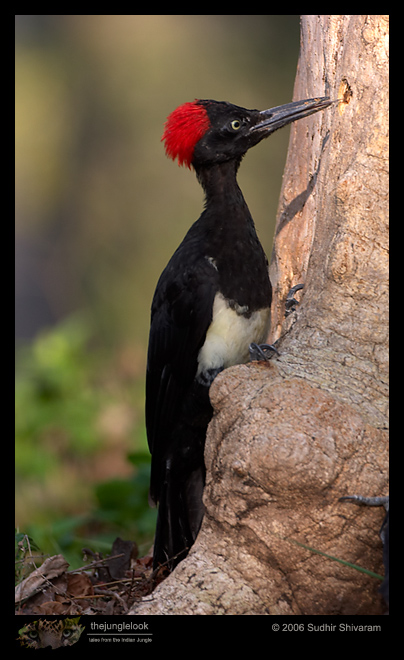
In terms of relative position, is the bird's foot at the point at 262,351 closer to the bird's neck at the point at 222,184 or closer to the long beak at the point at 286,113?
the bird's neck at the point at 222,184

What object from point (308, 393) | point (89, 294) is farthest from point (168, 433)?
point (89, 294)

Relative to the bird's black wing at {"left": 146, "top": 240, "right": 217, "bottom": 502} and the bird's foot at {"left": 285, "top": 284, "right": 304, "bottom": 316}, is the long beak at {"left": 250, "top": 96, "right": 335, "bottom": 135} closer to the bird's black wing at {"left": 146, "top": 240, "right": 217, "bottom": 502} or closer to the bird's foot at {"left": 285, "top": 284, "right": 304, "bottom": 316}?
the bird's black wing at {"left": 146, "top": 240, "right": 217, "bottom": 502}

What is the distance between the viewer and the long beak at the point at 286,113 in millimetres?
3088

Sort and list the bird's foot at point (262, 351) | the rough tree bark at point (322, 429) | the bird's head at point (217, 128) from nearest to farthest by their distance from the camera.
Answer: the rough tree bark at point (322, 429), the bird's foot at point (262, 351), the bird's head at point (217, 128)

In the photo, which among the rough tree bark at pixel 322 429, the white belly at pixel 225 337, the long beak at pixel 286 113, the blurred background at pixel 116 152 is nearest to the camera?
the rough tree bark at pixel 322 429

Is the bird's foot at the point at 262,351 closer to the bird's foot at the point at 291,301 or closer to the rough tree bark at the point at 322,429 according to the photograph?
the rough tree bark at the point at 322,429

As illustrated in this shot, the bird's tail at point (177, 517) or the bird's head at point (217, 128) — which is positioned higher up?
the bird's head at point (217, 128)

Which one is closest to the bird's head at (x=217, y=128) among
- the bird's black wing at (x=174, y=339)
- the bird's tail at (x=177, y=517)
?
the bird's black wing at (x=174, y=339)

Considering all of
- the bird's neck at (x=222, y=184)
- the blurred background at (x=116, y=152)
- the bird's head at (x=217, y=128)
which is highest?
the blurred background at (x=116, y=152)

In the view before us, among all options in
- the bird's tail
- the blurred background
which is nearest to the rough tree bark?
the bird's tail

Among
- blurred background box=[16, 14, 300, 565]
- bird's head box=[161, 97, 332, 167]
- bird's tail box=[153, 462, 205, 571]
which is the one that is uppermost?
blurred background box=[16, 14, 300, 565]

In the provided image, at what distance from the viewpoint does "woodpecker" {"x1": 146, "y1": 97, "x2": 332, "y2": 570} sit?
322cm

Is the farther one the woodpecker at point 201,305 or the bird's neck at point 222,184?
the bird's neck at point 222,184

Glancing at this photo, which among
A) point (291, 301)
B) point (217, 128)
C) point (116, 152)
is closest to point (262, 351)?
point (291, 301)
